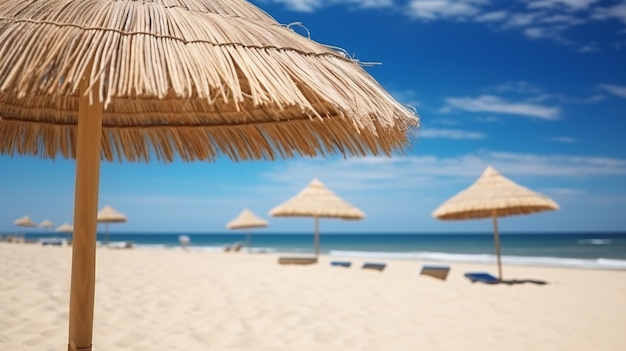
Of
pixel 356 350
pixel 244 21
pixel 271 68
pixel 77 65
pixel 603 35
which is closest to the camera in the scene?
pixel 77 65

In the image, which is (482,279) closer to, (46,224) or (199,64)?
(199,64)

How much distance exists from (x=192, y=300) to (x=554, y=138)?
43.8 m

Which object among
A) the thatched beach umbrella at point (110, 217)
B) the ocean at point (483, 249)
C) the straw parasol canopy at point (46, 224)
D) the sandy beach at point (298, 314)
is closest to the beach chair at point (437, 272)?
the sandy beach at point (298, 314)

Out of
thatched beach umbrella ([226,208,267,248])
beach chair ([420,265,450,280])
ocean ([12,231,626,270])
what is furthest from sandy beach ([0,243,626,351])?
thatched beach umbrella ([226,208,267,248])

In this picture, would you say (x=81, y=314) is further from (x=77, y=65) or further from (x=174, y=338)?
(x=174, y=338)

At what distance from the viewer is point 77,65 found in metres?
1.37

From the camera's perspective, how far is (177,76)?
1385mm

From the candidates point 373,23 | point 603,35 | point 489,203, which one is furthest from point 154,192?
point 489,203

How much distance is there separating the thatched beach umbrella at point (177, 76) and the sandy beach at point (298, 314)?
4.81 feet

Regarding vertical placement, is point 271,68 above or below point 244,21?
below

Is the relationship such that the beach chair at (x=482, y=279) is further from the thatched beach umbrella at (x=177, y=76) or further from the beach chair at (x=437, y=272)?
the thatched beach umbrella at (x=177, y=76)

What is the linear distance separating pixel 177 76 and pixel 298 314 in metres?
3.34

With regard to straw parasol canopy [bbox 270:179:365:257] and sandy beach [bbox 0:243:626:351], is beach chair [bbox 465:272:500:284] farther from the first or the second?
straw parasol canopy [bbox 270:179:365:257]

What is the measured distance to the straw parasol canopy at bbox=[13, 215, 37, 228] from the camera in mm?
25188
